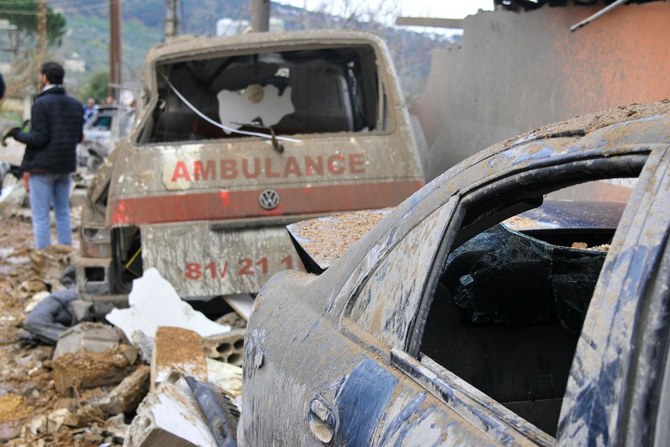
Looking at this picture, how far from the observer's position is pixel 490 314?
8.48 ft

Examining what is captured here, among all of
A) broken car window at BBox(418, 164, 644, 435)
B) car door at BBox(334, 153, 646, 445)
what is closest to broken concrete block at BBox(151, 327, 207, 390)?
broken car window at BBox(418, 164, 644, 435)

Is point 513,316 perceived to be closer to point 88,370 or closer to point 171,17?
point 88,370

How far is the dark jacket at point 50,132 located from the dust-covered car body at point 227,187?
194cm

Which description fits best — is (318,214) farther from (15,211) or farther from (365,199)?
(15,211)

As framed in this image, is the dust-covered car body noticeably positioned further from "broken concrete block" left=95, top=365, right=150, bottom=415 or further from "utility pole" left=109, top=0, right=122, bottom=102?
"utility pole" left=109, top=0, right=122, bottom=102

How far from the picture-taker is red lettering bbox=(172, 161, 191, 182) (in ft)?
17.4

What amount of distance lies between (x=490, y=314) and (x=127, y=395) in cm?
247

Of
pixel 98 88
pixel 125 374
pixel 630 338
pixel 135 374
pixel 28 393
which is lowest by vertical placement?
pixel 98 88

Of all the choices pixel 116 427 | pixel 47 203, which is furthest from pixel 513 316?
pixel 47 203

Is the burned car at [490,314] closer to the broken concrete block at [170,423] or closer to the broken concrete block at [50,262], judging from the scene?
the broken concrete block at [170,423]

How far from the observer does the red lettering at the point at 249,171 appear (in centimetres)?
537

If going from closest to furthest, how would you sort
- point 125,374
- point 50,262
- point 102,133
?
point 125,374, point 50,262, point 102,133

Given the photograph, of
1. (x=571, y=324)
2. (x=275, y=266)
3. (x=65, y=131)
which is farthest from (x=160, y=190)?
(x=571, y=324)

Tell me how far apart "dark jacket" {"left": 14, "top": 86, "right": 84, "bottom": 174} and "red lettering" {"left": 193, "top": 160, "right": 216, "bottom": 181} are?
2.71m
